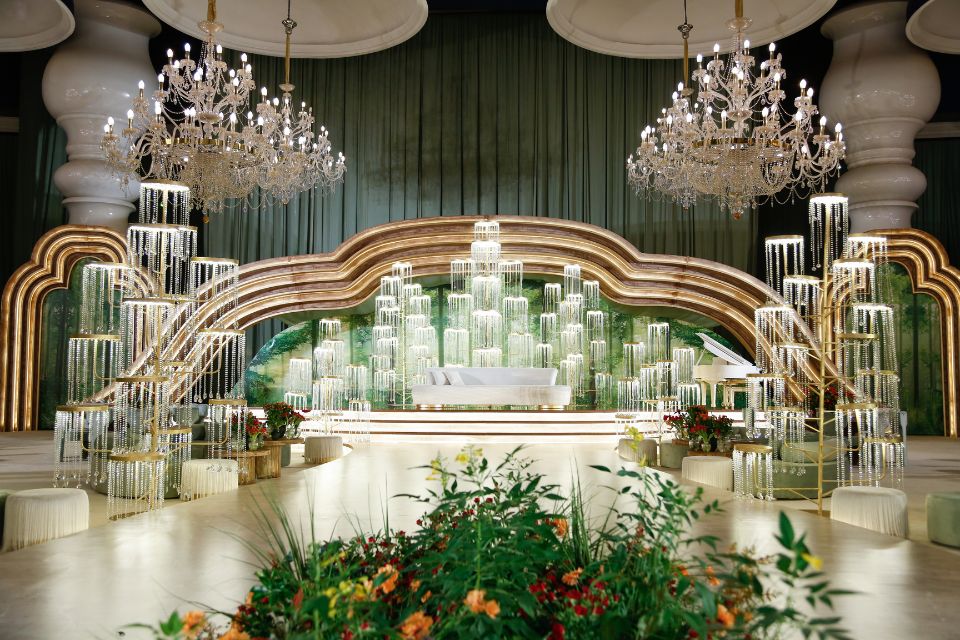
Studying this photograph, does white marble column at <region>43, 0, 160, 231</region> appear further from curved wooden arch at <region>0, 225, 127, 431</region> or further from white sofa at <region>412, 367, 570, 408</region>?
white sofa at <region>412, 367, 570, 408</region>

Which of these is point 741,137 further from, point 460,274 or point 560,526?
point 460,274

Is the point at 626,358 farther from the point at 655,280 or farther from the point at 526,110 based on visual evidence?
→ the point at 526,110

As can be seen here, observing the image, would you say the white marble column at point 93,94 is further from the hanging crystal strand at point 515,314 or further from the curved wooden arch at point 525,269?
the hanging crystal strand at point 515,314

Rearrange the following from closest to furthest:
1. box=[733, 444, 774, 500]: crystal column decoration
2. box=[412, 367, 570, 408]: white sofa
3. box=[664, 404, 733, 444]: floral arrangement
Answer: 1. box=[733, 444, 774, 500]: crystal column decoration
2. box=[664, 404, 733, 444]: floral arrangement
3. box=[412, 367, 570, 408]: white sofa

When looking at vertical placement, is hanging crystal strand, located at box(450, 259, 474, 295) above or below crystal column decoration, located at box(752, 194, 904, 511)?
above

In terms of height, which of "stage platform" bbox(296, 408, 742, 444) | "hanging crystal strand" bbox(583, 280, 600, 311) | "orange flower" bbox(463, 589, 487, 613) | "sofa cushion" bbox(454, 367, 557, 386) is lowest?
"stage platform" bbox(296, 408, 742, 444)

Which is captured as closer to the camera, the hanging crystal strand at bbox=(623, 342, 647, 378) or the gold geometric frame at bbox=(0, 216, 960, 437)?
the gold geometric frame at bbox=(0, 216, 960, 437)

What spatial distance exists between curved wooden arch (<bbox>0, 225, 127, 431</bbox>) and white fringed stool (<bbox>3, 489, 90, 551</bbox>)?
9308 millimetres

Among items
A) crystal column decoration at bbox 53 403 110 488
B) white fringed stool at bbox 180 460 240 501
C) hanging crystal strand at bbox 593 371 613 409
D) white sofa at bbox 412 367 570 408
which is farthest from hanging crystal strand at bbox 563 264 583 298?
white fringed stool at bbox 180 460 240 501

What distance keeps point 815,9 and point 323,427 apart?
31.6 ft

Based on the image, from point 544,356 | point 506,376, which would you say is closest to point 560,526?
point 506,376

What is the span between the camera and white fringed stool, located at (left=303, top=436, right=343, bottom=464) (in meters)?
9.27

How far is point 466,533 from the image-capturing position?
215 centimetres

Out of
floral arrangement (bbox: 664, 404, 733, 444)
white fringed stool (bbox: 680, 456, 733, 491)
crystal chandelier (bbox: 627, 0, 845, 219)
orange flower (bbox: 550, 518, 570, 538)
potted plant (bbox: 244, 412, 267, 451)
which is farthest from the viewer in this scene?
floral arrangement (bbox: 664, 404, 733, 444)
